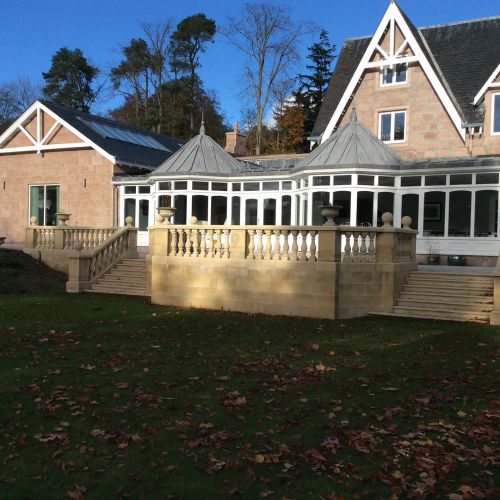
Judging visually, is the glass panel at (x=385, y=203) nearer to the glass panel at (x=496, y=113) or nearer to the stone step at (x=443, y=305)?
the glass panel at (x=496, y=113)

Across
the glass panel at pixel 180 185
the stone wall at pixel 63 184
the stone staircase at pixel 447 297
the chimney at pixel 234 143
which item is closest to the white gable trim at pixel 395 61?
the glass panel at pixel 180 185

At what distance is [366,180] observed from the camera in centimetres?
1830

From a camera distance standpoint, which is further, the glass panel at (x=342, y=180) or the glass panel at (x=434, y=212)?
the glass panel at (x=434, y=212)

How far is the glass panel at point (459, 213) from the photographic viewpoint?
712 inches

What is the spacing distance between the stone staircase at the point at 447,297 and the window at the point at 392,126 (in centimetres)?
986

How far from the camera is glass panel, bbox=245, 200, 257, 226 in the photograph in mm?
21781

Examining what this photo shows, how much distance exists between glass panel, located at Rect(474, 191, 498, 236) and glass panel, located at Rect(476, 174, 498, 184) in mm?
315

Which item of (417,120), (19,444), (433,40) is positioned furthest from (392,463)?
(433,40)

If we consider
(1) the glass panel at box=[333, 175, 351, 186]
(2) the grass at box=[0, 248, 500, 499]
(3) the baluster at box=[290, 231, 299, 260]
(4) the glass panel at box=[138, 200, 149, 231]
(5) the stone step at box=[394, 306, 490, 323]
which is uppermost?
(1) the glass panel at box=[333, 175, 351, 186]

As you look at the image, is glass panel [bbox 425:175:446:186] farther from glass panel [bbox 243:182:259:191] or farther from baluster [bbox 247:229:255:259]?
baluster [bbox 247:229:255:259]

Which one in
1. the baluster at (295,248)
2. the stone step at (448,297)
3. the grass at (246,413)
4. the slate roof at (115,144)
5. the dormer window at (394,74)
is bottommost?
the grass at (246,413)

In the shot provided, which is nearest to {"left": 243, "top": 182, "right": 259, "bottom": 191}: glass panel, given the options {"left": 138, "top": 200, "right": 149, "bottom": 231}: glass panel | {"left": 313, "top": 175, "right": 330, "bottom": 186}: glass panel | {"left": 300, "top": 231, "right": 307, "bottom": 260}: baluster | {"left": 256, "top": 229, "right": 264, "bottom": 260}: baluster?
{"left": 313, "top": 175, "right": 330, "bottom": 186}: glass panel

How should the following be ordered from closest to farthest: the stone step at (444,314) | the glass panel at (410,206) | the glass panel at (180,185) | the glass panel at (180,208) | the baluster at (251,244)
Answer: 1. the stone step at (444,314)
2. the baluster at (251,244)
3. the glass panel at (410,206)
4. the glass panel at (180,185)
5. the glass panel at (180,208)

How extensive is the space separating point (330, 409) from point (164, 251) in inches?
355
